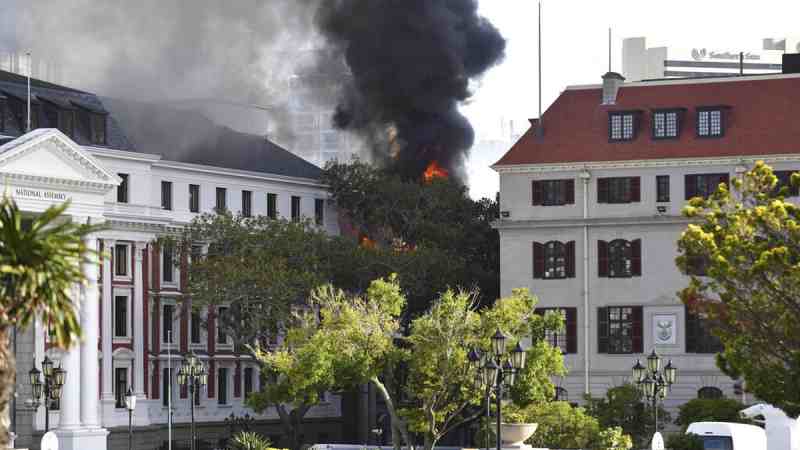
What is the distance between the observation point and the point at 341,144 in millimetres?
165250

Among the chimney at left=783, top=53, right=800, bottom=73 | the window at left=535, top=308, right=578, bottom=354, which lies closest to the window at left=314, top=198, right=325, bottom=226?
the window at left=535, top=308, right=578, bottom=354

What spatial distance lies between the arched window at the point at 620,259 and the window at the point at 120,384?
27.1m

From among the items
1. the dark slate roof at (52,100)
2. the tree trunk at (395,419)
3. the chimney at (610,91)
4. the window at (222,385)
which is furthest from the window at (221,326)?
the tree trunk at (395,419)

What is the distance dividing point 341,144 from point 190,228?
57.0 meters

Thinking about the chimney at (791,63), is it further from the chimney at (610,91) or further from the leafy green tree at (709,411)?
the leafy green tree at (709,411)

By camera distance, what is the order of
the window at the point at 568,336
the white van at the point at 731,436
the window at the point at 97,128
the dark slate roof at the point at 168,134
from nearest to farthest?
the white van at the point at 731,436, the window at the point at 568,336, the dark slate roof at the point at 168,134, the window at the point at 97,128

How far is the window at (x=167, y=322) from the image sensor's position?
11175 centimetres

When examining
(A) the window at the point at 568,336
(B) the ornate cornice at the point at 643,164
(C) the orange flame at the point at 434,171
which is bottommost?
(A) the window at the point at 568,336

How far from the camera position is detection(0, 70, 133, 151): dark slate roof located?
340ft

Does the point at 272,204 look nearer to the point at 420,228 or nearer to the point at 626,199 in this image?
the point at 420,228

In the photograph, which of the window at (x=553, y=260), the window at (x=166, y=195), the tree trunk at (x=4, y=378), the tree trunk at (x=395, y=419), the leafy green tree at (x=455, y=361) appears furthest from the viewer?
the window at (x=166, y=195)

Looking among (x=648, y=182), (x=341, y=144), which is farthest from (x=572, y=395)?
(x=341, y=144)

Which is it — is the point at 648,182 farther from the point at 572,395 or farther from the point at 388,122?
the point at 388,122

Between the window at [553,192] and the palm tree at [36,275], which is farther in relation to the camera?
the window at [553,192]
